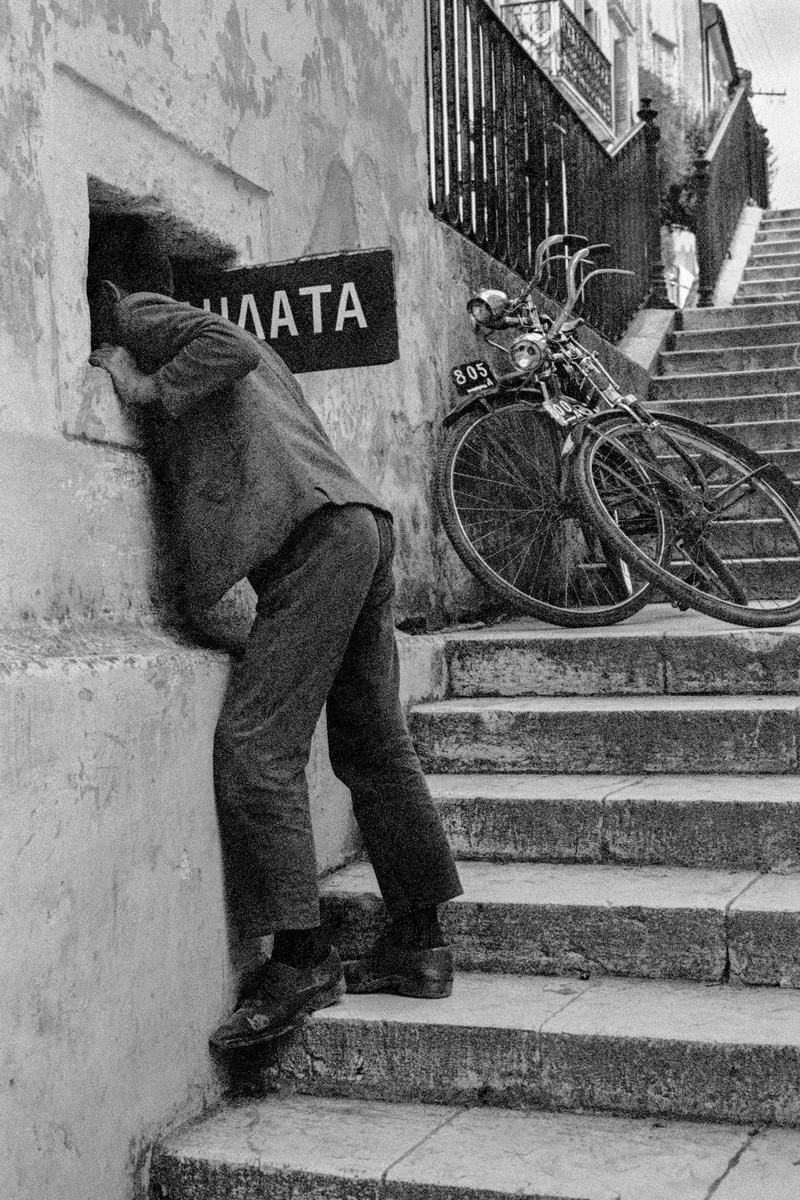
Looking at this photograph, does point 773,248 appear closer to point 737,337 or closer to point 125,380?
point 737,337

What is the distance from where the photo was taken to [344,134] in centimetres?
489

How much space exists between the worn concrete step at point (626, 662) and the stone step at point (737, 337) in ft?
16.4

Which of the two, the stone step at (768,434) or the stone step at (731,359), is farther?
the stone step at (731,359)

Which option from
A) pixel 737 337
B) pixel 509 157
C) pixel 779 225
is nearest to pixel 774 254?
pixel 779 225

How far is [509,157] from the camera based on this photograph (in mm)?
6809

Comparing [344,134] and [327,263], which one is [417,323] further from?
[327,263]

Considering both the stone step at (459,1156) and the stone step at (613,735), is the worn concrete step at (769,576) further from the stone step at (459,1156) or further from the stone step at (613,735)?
the stone step at (459,1156)

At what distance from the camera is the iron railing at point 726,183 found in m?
12.0

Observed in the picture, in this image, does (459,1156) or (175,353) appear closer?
(459,1156)

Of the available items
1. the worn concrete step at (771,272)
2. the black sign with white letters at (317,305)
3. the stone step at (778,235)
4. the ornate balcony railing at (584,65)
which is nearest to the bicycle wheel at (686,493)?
the black sign with white letters at (317,305)

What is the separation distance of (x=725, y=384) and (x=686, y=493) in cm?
383

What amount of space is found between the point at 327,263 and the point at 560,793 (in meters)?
1.62

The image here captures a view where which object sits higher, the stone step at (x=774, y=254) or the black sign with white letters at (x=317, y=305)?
the stone step at (x=774, y=254)

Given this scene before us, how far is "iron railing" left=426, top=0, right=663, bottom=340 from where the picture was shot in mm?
5934
